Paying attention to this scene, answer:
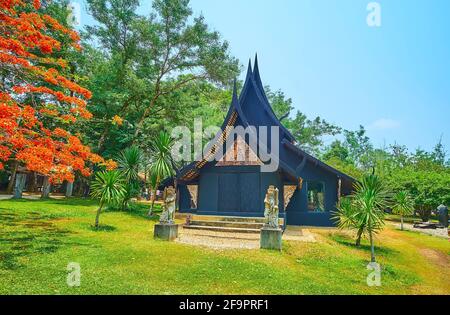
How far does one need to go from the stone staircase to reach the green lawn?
2125 mm

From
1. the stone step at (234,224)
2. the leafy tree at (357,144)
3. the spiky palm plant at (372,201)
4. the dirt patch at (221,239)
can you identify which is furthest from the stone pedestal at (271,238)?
the leafy tree at (357,144)

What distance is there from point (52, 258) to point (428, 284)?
448 inches

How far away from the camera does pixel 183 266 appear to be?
7.23 m

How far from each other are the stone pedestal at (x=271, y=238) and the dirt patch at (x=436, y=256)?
23.2 feet

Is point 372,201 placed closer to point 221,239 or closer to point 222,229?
point 221,239

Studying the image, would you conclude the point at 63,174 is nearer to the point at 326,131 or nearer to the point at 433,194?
the point at 433,194

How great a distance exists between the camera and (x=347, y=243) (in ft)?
40.1

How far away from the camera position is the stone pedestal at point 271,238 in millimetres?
9430

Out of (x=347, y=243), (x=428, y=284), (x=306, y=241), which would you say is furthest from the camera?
(x=347, y=243)

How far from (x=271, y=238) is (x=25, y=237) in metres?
9.17

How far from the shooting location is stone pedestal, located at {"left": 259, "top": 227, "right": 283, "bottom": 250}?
9430 millimetres

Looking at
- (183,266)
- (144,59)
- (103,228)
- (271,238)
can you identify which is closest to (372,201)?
(271,238)
